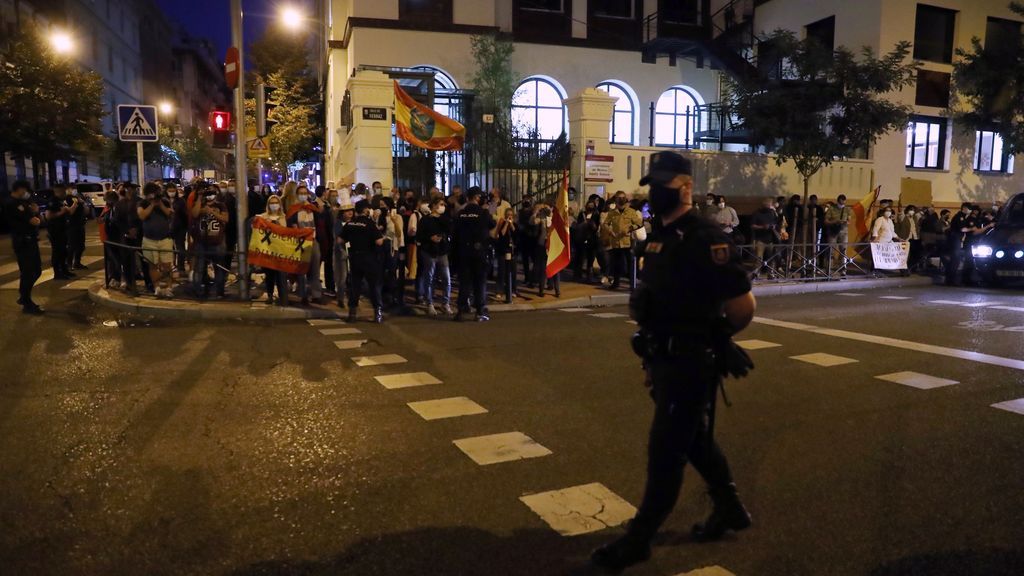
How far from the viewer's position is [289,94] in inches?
1326

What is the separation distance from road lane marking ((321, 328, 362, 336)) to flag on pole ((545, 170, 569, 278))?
422cm

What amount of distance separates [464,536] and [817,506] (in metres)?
2.00

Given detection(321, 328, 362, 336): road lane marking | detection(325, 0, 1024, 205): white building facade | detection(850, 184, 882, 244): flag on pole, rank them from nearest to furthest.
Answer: detection(321, 328, 362, 336): road lane marking → detection(850, 184, 882, 244): flag on pole → detection(325, 0, 1024, 205): white building facade

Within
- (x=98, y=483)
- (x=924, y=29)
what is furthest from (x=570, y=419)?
(x=924, y=29)

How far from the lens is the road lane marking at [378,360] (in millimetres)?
7961

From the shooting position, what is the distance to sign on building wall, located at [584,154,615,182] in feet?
56.2

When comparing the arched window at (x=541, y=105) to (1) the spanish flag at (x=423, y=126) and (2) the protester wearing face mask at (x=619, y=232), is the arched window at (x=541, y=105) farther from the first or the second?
(2) the protester wearing face mask at (x=619, y=232)

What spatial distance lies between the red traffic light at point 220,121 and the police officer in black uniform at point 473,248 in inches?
206

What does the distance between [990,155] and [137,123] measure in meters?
26.6

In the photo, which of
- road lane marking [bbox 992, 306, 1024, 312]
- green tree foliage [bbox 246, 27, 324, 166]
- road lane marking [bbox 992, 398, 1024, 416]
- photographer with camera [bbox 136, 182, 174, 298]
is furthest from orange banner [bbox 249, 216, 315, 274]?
green tree foliage [bbox 246, 27, 324, 166]

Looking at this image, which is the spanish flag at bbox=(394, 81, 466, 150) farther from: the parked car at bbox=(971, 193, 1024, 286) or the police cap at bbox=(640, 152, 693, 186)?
the police cap at bbox=(640, 152, 693, 186)

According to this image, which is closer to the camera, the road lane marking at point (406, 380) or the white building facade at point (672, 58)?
the road lane marking at point (406, 380)

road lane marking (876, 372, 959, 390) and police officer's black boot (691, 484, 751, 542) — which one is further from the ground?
police officer's black boot (691, 484, 751, 542)

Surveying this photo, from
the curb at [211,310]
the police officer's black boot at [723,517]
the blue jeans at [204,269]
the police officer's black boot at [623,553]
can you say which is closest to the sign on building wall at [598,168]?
the curb at [211,310]
